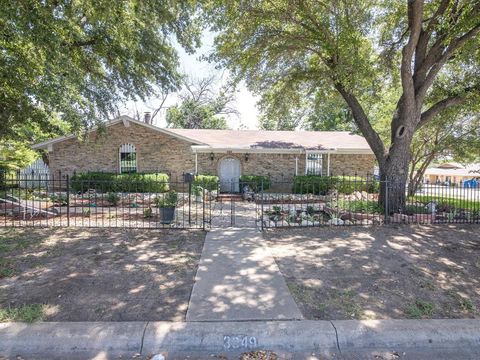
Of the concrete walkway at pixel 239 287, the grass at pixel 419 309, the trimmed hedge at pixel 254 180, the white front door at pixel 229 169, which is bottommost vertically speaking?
the grass at pixel 419 309

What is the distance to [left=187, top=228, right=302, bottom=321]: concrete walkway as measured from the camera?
12.5 ft

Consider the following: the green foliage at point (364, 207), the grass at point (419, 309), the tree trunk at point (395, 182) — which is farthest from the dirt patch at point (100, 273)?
the tree trunk at point (395, 182)

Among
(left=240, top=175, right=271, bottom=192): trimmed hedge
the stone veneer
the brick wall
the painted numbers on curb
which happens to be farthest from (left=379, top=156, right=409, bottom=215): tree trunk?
the brick wall

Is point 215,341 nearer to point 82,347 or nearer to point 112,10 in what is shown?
point 82,347

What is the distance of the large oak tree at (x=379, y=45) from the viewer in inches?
370

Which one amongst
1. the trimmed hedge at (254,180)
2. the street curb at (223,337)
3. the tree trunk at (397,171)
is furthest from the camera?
the trimmed hedge at (254,180)

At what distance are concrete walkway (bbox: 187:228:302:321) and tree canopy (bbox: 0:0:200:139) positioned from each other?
5.32 metres

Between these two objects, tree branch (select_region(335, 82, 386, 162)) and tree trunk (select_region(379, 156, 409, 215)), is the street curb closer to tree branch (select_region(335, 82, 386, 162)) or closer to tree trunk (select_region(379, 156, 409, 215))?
tree trunk (select_region(379, 156, 409, 215))

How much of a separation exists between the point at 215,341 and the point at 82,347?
4.49 ft

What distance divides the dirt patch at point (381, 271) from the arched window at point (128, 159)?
1305 centimetres

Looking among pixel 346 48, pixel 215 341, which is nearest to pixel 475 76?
pixel 346 48

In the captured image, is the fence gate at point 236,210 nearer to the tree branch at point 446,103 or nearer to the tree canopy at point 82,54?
the tree canopy at point 82,54

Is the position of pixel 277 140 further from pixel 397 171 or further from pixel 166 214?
pixel 166 214

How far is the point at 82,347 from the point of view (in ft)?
10.5
